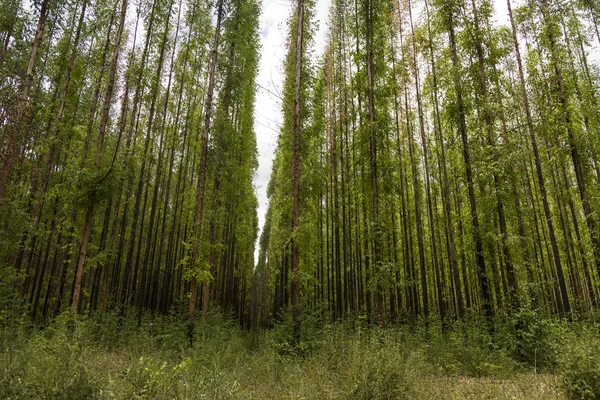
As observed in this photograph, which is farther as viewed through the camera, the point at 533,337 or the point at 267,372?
the point at 533,337

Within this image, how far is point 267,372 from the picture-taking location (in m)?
7.59

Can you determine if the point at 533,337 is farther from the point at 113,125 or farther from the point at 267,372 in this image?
the point at 113,125

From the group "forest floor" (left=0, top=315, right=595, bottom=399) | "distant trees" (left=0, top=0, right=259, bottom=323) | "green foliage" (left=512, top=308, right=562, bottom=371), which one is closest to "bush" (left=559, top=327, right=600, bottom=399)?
"forest floor" (left=0, top=315, right=595, bottom=399)

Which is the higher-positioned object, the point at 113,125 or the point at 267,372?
the point at 113,125

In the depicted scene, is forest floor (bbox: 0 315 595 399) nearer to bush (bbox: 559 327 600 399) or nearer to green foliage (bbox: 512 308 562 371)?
bush (bbox: 559 327 600 399)

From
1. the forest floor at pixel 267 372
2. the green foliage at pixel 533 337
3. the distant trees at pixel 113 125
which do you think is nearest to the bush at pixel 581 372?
the forest floor at pixel 267 372

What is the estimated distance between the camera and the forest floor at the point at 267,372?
413 centimetres

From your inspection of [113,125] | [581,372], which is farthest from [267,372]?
[113,125]

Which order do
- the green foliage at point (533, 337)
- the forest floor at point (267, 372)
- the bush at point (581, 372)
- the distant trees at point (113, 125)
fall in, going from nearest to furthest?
the forest floor at point (267, 372) < the bush at point (581, 372) < the green foliage at point (533, 337) < the distant trees at point (113, 125)

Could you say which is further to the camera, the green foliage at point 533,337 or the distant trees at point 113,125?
the distant trees at point 113,125

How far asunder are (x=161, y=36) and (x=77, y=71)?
4.39 metres

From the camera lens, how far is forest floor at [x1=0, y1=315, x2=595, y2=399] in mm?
4126

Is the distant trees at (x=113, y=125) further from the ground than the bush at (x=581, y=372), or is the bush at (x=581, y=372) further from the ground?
the distant trees at (x=113, y=125)

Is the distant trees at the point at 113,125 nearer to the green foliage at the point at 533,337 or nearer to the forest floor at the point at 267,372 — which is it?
the forest floor at the point at 267,372
